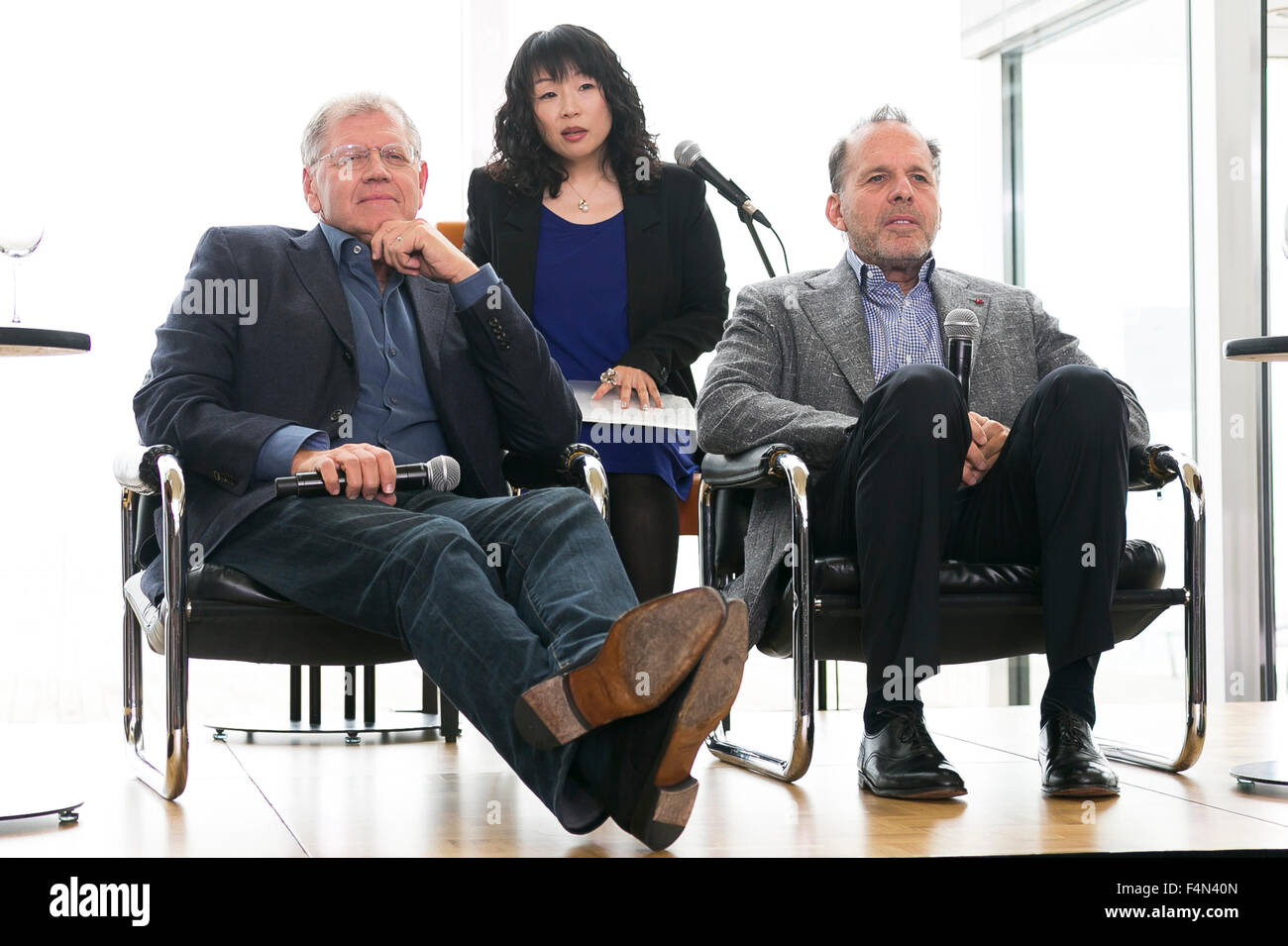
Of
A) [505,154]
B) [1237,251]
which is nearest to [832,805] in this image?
[505,154]

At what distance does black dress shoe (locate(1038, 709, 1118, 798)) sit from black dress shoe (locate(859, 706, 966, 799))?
0.15 metres

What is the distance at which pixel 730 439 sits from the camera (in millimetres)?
2299

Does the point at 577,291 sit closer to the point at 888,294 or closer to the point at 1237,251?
the point at 888,294

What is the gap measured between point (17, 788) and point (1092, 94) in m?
3.54

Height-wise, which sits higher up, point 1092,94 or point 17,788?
point 1092,94

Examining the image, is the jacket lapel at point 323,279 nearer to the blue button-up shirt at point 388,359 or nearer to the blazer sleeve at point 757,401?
the blue button-up shirt at point 388,359

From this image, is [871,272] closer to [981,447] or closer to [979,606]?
[981,447]

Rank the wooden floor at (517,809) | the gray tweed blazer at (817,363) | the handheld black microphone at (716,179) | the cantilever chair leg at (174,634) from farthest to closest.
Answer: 1. the handheld black microphone at (716,179)
2. the gray tweed blazer at (817,363)
3. the cantilever chair leg at (174,634)
4. the wooden floor at (517,809)

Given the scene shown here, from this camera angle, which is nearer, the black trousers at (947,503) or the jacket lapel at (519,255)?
the black trousers at (947,503)

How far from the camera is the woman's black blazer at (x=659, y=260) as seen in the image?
8.79 feet

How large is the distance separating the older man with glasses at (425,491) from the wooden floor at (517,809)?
0.23 metres

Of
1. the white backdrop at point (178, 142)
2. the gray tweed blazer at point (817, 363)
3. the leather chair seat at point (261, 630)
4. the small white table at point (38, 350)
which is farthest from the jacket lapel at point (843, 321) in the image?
the small white table at point (38, 350)
